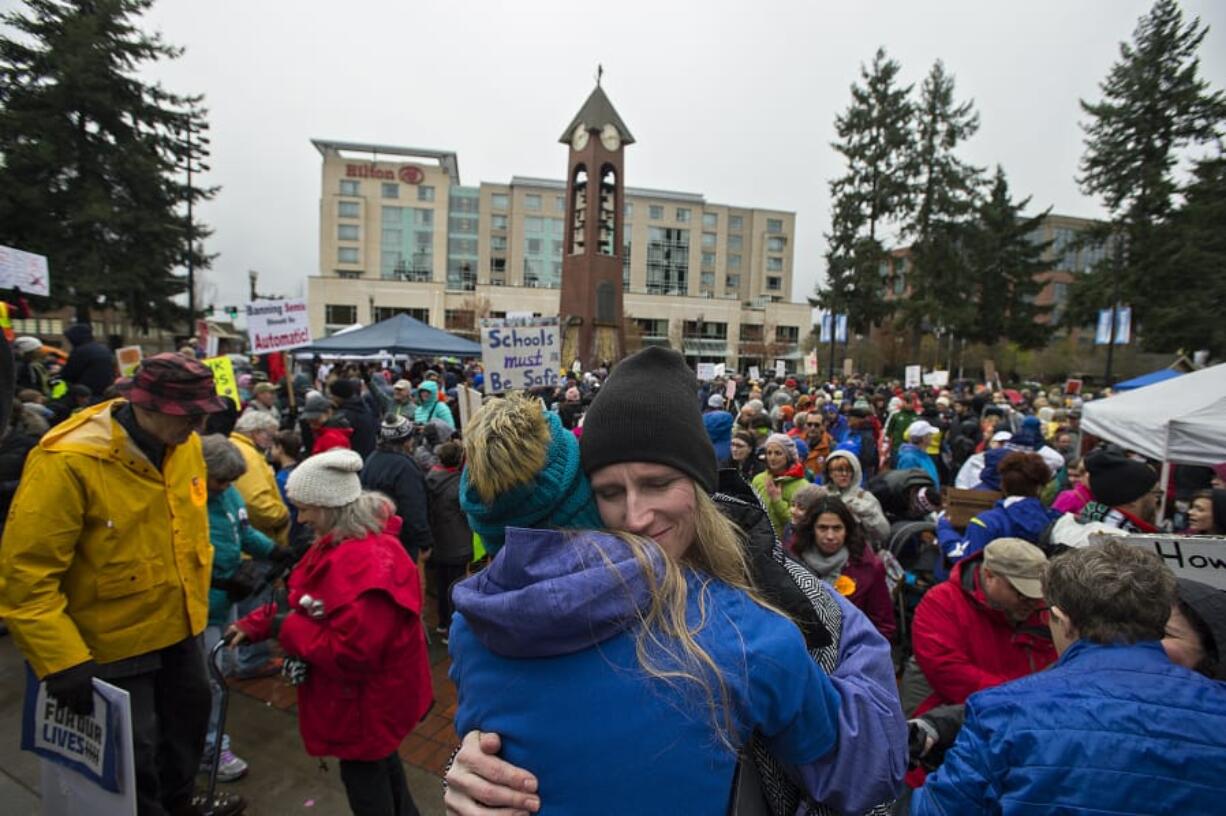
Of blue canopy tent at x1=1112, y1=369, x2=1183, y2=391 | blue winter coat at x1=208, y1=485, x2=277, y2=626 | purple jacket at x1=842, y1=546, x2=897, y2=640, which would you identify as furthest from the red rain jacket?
blue canopy tent at x1=1112, y1=369, x2=1183, y2=391

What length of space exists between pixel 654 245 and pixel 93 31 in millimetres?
60889

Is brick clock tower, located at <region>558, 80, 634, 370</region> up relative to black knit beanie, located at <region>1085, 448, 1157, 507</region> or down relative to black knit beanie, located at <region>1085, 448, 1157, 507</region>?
up

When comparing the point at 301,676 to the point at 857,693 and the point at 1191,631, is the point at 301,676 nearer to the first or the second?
the point at 857,693

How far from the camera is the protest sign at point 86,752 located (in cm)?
228

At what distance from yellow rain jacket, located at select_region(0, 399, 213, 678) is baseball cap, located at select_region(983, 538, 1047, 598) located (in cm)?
374

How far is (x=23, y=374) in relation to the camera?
7496 mm

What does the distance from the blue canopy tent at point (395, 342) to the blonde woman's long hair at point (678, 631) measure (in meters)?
14.3

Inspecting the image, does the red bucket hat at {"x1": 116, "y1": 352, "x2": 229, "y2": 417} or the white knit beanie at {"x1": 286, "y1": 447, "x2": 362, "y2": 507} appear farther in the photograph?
the white knit beanie at {"x1": 286, "y1": 447, "x2": 362, "y2": 507}

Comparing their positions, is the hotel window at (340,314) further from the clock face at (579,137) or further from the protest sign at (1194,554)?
the protest sign at (1194,554)

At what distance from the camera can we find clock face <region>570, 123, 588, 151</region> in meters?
33.2

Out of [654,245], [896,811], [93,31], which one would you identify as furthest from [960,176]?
[654,245]

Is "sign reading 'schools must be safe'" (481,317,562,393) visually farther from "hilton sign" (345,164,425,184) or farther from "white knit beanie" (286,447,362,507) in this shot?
"hilton sign" (345,164,425,184)

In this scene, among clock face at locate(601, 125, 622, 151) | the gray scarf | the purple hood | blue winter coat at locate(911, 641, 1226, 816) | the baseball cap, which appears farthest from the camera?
clock face at locate(601, 125, 622, 151)

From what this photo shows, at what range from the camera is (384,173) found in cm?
7044
